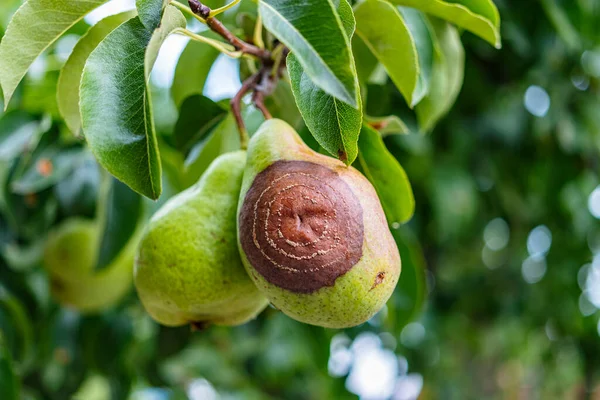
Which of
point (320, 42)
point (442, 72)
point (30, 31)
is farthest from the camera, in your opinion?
point (442, 72)

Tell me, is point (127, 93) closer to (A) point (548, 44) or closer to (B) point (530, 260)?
(A) point (548, 44)

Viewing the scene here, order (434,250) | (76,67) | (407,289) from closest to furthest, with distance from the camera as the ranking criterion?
(76,67) → (407,289) → (434,250)

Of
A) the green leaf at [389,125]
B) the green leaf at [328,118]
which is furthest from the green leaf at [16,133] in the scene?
the green leaf at [328,118]

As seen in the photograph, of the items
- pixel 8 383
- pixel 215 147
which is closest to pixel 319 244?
pixel 215 147

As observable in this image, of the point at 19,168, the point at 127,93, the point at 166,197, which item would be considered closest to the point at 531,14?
the point at 166,197

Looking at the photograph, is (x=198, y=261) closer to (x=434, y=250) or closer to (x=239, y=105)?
(x=239, y=105)

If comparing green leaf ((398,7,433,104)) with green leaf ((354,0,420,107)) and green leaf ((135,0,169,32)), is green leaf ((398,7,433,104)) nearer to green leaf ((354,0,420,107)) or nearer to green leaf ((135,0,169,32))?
green leaf ((354,0,420,107))

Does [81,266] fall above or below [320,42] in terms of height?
below

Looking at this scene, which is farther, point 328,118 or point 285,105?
point 285,105
